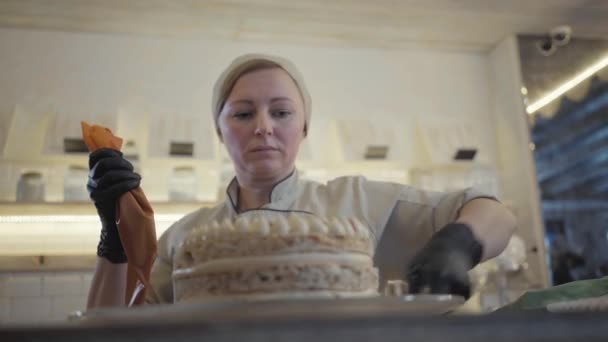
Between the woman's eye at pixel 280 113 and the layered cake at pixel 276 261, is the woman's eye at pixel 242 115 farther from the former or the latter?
the layered cake at pixel 276 261

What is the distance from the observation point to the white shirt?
3.97 feet

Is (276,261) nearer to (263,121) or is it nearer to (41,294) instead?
(263,121)

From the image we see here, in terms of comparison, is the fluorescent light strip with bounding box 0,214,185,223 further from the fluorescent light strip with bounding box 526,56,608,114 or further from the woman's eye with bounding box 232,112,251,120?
the fluorescent light strip with bounding box 526,56,608,114

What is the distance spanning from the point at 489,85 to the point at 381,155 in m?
1.04

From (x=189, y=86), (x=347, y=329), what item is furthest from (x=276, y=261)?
(x=189, y=86)

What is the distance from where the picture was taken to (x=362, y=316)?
28 cm

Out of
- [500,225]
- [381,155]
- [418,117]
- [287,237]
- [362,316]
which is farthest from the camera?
[418,117]

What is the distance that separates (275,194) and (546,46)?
2.95m

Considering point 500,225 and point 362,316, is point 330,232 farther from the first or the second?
point 500,225

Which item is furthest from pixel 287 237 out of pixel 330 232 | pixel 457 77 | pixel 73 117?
pixel 457 77

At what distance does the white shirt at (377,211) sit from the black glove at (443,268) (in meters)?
0.35

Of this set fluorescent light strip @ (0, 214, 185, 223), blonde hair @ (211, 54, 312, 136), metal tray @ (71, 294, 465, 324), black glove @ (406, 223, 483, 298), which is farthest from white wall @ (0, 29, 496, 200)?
metal tray @ (71, 294, 465, 324)

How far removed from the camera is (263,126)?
1156 mm

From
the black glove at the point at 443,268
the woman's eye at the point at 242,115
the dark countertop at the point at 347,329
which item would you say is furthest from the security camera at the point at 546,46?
the dark countertop at the point at 347,329
